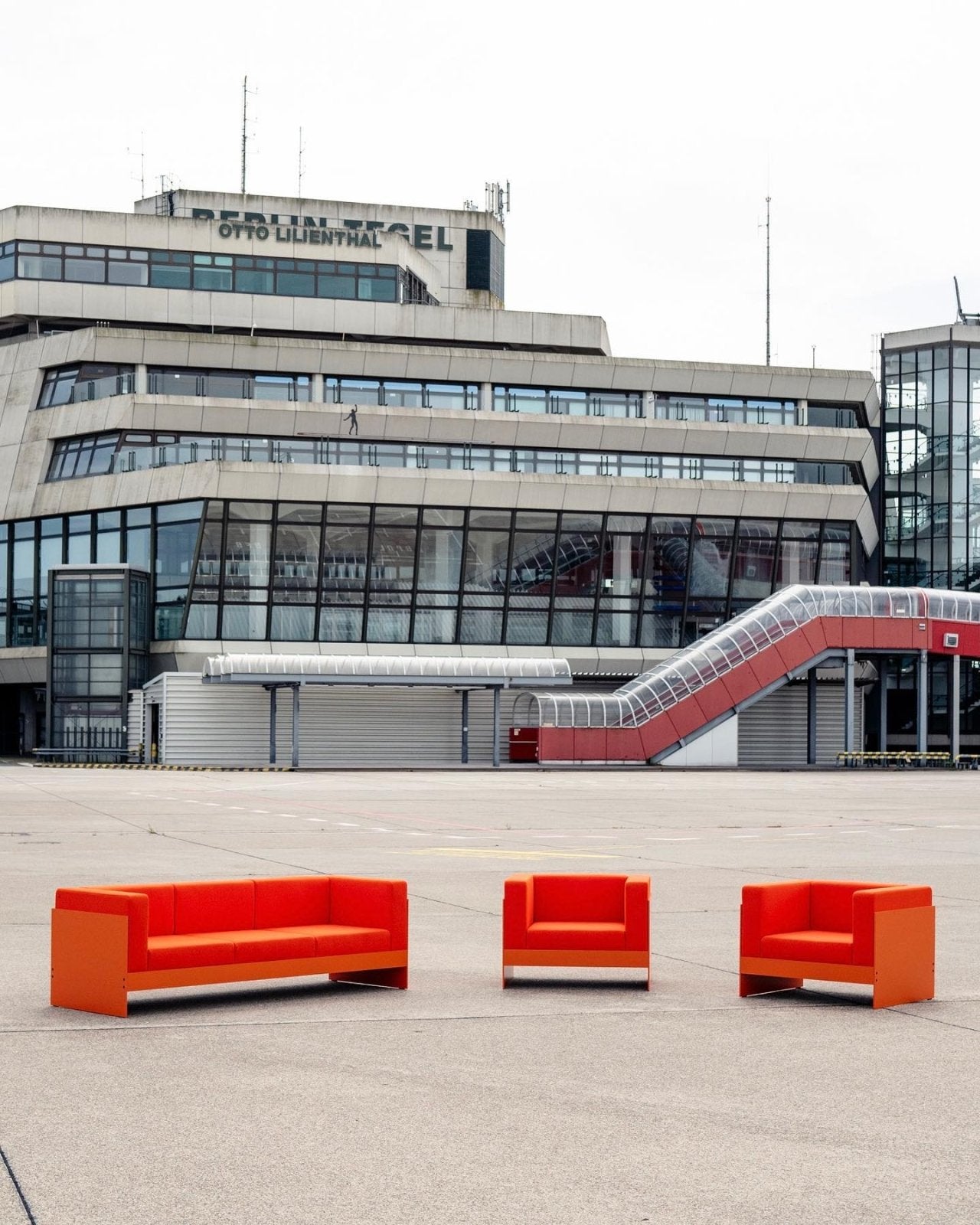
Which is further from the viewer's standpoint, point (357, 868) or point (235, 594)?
point (235, 594)

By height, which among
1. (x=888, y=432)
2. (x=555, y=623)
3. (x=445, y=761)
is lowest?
(x=445, y=761)

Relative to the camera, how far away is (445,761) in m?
64.7

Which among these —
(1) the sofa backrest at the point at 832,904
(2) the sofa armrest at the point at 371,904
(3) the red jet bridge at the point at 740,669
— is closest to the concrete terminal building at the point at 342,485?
(3) the red jet bridge at the point at 740,669

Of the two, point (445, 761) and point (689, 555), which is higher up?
point (689, 555)

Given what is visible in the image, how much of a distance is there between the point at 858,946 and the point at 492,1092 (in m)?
3.95

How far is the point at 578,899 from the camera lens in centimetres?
1341

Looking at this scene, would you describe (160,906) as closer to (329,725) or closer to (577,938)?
(577,938)

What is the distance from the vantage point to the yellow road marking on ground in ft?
78.5

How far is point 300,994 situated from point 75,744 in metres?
54.1

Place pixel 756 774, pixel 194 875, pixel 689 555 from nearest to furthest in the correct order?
pixel 194 875
pixel 756 774
pixel 689 555

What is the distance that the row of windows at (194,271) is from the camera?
68.6 meters

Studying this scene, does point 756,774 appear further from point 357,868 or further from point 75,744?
point 357,868

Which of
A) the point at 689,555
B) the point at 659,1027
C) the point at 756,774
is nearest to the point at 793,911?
the point at 659,1027

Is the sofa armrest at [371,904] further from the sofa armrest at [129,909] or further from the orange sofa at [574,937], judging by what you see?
the sofa armrest at [129,909]
